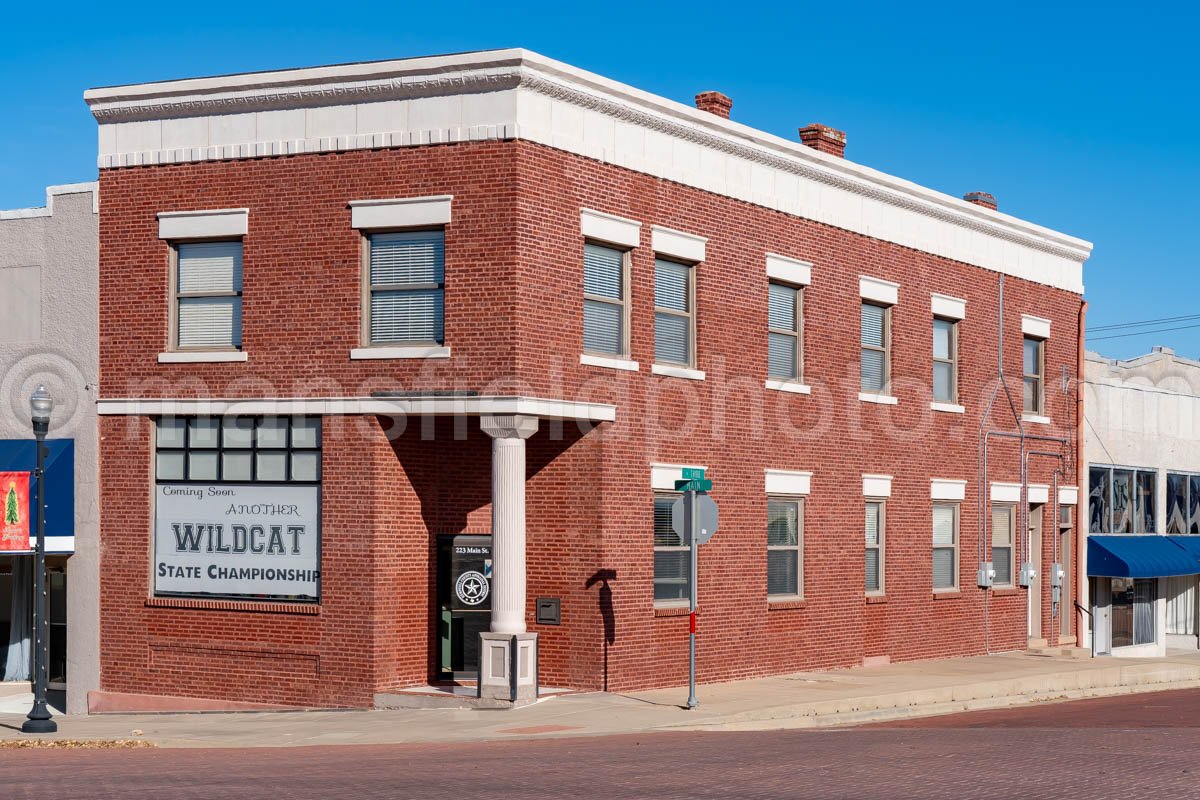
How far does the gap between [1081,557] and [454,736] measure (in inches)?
774

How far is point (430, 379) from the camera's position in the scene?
2177 centimetres

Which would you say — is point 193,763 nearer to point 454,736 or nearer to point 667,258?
point 454,736

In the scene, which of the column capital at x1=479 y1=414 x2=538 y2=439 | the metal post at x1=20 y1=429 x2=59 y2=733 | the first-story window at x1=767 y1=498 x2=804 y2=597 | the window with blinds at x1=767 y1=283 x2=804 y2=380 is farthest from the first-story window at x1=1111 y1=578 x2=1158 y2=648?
the metal post at x1=20 y1=429 x2=59 y2=733

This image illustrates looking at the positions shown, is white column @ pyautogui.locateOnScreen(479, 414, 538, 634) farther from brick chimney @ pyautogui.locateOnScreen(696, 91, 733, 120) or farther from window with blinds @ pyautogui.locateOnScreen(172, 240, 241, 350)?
brick chimney @ pyautogui.locateOnScreen(696, 91, 733, 120)

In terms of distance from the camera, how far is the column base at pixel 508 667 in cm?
2091

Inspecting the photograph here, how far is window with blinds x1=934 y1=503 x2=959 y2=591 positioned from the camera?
30484 mm

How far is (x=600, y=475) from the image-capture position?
2270 cm

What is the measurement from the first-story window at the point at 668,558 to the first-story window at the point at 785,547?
2350 mm

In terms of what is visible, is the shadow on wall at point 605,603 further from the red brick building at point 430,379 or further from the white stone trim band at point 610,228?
the white stone trim band at point 610,228

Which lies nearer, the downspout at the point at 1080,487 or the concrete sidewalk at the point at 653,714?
the concrete sidewalk at the point at 653,714

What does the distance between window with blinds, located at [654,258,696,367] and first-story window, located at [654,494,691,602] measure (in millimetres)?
2147

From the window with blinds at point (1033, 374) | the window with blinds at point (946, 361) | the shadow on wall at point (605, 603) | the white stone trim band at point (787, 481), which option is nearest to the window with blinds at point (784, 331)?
the white stone trim band at point (787, 481)

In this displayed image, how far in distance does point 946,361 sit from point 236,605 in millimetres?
14614

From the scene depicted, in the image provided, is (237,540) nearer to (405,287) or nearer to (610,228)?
(405,287)
